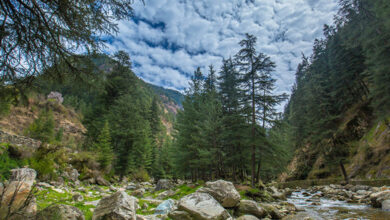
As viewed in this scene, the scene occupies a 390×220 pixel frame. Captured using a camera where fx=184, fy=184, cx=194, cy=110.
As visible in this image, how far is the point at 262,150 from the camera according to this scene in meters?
16.2

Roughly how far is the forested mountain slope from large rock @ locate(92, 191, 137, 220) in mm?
14763

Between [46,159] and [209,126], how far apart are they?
1153 cm

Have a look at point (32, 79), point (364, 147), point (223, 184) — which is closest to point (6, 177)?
point (32, 79)

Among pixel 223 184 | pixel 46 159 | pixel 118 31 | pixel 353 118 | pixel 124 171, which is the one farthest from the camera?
pixel 353 118

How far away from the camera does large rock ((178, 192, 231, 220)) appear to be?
5.52m

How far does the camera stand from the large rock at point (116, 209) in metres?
3.92

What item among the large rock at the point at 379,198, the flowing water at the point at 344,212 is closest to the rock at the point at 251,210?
the flowing water at the point at 344,212

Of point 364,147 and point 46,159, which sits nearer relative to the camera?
point 46,159

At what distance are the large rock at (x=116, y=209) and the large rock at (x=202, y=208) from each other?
2067 millimetres

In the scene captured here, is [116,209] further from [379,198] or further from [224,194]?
[379,198]

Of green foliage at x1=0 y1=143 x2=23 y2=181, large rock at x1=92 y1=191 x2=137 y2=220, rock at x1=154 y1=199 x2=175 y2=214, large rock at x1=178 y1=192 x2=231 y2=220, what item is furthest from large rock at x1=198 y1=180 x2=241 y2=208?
green foliage at x1=0 y1=143 x2=23 y2=181

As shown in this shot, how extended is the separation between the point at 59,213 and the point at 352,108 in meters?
35.5

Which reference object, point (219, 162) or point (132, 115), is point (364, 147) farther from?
point (132, 115)

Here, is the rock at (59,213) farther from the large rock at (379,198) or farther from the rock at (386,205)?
the large rock at (379,198)
